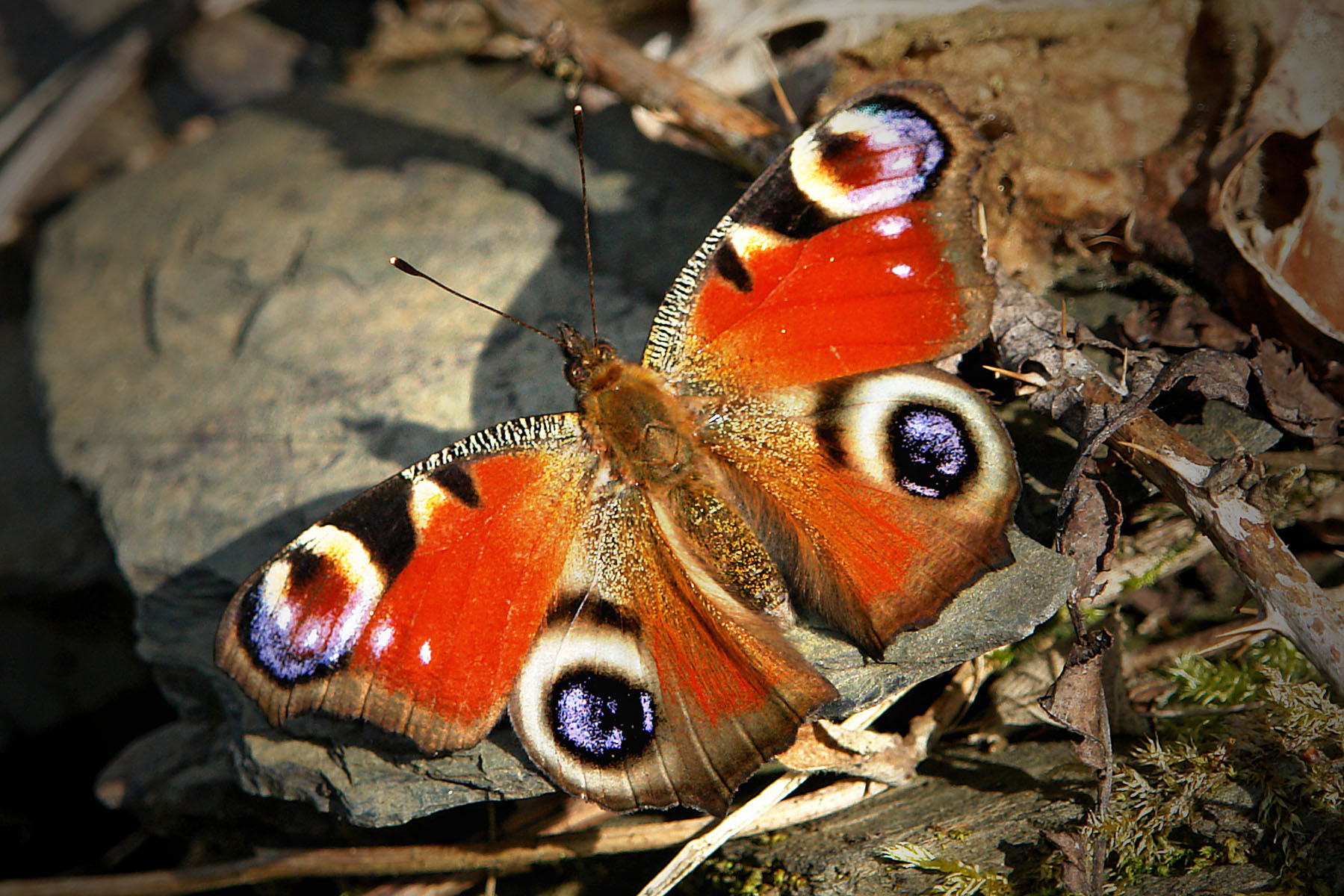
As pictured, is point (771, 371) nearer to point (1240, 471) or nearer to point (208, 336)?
point (1240, 471)

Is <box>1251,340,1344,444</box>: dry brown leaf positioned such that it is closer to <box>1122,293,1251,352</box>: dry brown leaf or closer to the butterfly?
<box>1122,293,1251,352</box>: dry brown leaf

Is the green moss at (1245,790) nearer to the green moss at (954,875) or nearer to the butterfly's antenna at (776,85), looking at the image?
the green moss at (954,875)

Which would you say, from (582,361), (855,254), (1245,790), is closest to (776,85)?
(855,254)

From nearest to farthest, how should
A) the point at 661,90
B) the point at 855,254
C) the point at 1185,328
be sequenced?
the point at 855,254, the point at 1185,328, the point at 661,90

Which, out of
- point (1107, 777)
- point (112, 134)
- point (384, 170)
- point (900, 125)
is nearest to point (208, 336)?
point (384, 170)

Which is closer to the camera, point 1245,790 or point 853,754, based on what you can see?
point 1245,790

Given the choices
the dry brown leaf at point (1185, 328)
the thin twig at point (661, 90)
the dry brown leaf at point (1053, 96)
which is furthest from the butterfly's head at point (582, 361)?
the dry brown leaf at point (1185, 328)

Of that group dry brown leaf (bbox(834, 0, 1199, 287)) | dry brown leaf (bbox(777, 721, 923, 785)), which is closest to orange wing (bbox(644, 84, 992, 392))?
dry brown leaf (bbox(834, 0, 1199, 287))

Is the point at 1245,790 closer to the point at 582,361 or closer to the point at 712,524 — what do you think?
the point at 712,524
